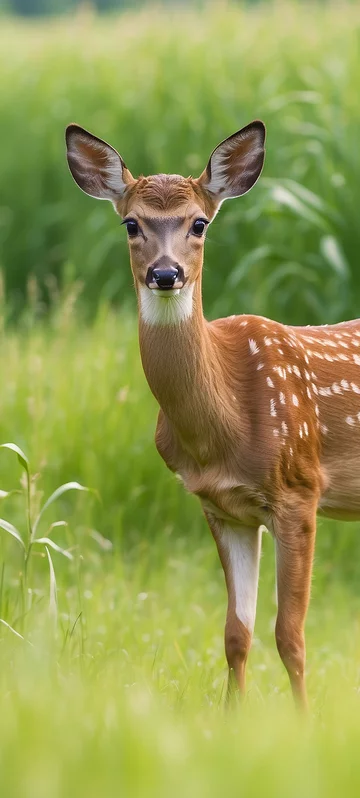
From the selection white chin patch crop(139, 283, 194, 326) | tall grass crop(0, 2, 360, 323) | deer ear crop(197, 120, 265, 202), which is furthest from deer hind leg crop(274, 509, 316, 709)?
tall grass crop(0, 2, 360, 323)

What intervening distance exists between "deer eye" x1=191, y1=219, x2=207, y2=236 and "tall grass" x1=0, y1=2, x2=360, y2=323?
2.91 meters

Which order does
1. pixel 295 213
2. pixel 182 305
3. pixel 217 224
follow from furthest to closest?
pixel 217 224, pixel 295 213, pixel 182 305

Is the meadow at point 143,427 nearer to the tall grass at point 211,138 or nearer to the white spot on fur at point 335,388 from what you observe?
the tall grass at point 211,138

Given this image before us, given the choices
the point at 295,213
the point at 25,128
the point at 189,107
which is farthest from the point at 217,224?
the point at 25,128

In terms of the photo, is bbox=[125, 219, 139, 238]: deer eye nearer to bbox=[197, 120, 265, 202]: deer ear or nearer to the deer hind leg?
bbox=[197, 120, 265, 202]: deer ear

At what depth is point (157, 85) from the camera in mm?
10227

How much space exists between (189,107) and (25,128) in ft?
6.66

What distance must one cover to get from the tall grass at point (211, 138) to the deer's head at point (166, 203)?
2479mm

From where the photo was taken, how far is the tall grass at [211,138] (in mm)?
7984

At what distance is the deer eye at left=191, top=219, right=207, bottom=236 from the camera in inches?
177

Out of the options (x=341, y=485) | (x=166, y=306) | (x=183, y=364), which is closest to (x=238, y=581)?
(x=341, y=485)

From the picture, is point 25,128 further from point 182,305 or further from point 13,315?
point 182,305

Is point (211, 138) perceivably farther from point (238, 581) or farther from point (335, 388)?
point (238, 581)

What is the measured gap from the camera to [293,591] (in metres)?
4.61
